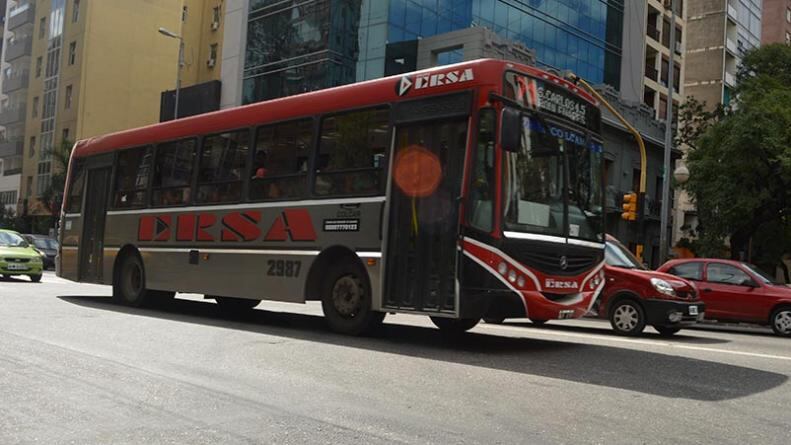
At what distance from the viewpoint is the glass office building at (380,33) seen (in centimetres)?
3497

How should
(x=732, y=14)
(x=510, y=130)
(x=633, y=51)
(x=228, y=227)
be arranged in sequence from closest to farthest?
(x=510, y=130)
(x=228, y=227)
(x=633, y=51)
(x=732, y=14)

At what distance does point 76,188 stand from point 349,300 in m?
8.69

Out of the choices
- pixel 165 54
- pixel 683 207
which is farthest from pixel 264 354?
pixel 165 54

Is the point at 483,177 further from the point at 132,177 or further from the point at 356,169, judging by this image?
the point at 132,177

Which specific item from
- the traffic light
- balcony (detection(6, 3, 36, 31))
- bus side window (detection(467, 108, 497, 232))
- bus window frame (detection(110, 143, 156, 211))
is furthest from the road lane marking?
balcony (detection(6, 3, 36, 31))

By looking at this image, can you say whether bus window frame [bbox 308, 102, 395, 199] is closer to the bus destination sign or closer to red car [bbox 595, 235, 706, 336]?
the bus destination sign

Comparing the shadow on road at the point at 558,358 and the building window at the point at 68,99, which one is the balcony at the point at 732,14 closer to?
the building window at the point at 68,99

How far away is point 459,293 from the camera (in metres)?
8.34

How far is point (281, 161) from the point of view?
35.5 ft

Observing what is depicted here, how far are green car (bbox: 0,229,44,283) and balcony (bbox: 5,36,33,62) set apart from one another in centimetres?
4811

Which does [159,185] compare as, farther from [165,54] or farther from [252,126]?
[165,54]

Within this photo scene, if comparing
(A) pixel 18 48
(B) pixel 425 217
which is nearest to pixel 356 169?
(B) pixel 425 217

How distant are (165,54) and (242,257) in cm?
5095

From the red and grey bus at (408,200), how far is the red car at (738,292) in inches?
281
